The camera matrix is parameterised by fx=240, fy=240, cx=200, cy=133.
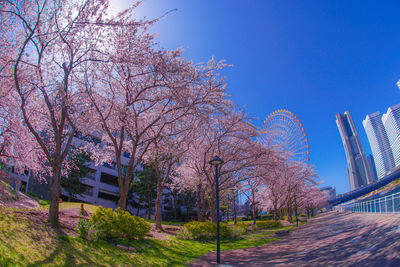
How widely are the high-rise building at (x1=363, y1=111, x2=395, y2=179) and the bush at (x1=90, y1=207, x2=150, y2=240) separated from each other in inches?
8601

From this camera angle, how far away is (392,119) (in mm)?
135875

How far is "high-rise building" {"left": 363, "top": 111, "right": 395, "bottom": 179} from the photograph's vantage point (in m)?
183

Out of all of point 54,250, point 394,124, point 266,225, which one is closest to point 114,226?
point 54,250

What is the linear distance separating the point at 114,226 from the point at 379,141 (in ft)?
748

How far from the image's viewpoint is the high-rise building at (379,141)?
183 metres

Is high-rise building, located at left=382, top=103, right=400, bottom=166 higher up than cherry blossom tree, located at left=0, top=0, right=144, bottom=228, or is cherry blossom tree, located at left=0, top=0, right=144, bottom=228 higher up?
high-rise building, located at left=382, top=103, right=400, bottom=166

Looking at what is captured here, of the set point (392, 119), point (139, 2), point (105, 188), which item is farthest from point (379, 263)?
point (392, 119)

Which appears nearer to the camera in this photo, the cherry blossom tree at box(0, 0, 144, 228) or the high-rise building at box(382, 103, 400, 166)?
the cherry blossom tree at box(0, 0, 144, 228)

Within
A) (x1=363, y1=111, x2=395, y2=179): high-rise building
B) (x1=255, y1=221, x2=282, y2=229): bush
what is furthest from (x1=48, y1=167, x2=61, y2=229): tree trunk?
(x1=363, y1=111, x2=395, y2=179): high-rise building

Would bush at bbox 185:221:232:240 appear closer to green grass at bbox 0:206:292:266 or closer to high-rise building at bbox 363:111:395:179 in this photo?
green grass at bbox 0:206:292:266

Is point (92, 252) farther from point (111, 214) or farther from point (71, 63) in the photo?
point (71, 63)

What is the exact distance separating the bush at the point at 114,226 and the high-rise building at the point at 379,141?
218m

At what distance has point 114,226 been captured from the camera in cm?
973

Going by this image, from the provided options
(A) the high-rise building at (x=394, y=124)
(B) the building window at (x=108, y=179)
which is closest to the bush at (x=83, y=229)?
(B) the building window at (x=108, y=179)
